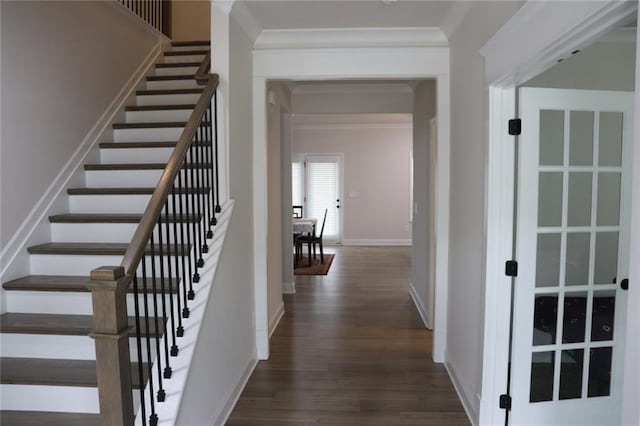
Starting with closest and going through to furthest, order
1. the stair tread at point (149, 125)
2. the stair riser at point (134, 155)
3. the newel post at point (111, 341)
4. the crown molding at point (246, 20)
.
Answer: the newel post at point (111, 341), the crown molding at point (246, 20), the stair riser at point (134, 155), the stair tread at point (149, 125)

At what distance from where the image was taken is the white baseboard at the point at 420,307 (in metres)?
4.26

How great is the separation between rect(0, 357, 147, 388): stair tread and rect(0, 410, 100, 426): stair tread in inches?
5.9

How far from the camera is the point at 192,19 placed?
637 cm

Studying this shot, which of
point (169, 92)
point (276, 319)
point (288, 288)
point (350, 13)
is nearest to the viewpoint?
point (350, 13)

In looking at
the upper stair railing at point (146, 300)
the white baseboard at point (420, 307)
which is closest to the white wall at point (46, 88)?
the upper stair railing at point (146, 300)

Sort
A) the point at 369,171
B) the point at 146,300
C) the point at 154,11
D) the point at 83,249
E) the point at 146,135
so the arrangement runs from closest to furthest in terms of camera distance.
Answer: the point at 146,300 < the point at 83,249 < the point at 146,135 < the point at 154,11 < the point at 369,171

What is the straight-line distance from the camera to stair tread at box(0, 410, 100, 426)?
1964 millimetres

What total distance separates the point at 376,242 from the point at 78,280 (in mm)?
7681

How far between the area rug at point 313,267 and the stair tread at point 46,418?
4811 millimetres

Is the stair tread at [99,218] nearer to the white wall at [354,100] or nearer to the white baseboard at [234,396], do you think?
the white baseboard at [234,396]

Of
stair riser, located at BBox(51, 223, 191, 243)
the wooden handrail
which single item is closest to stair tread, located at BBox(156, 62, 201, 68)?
the wooden handrail

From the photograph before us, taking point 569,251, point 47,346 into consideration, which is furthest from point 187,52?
point 569,251

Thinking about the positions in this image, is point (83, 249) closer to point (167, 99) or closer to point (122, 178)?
point (122, 178)

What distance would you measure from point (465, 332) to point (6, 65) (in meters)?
3.34
